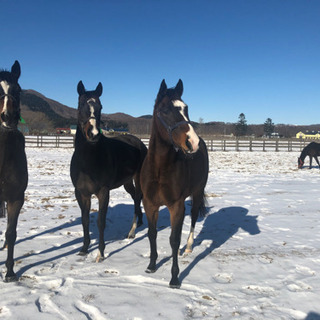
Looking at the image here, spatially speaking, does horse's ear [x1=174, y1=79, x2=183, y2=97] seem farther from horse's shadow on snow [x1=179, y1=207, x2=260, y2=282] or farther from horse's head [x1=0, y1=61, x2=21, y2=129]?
horse's shadow on snow [x1=179, y1=207, x2=260, y2=282]

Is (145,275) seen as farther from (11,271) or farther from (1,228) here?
(1,228)

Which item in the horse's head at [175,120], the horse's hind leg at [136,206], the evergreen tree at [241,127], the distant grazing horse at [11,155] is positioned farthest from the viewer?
the evergreen tree at [241,127]

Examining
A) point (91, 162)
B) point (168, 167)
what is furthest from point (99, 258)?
point (168, 167)

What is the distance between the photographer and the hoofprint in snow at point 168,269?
8.90 ft

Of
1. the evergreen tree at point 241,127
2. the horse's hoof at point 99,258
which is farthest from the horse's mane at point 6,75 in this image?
the evergreen tree at point 241,127

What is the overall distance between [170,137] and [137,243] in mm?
2477

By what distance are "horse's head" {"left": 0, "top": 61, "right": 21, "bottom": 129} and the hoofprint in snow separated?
1.96m

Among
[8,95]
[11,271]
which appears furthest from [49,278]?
[8,95]

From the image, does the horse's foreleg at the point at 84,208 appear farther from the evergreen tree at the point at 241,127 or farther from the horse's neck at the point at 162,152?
the evergreen tree at the point at 241,127

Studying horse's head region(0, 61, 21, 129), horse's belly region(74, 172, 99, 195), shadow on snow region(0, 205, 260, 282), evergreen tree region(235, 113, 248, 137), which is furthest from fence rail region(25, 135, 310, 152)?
evergreen tree region(235, 113, 248, 137)

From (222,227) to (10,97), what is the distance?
4.54 meters

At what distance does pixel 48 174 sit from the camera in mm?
11383

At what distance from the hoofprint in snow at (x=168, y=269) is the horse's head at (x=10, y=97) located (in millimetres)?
1957

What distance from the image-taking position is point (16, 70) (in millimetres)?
3232
